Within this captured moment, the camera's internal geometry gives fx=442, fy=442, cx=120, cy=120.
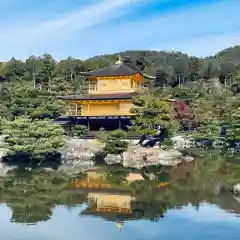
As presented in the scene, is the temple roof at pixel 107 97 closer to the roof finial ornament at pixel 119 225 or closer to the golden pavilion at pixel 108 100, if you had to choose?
the golden pavilion at pixel 108 100

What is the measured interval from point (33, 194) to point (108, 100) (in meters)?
15.3

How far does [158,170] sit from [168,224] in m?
10.1

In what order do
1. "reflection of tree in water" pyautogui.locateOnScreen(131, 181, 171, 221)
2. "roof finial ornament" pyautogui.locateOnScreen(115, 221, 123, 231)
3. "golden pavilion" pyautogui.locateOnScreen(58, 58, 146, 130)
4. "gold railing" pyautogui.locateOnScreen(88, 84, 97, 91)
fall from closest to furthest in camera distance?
1. "roof finial ornament" pyautogui.locateOnScreen(115, 221, 123, 231)
2. "reflection of tree in water" pyautogui.locateOnScreen(131, 181, 171, 221)
3. "golden pavilion" pyautogui.locateOnScreen(58, 58, 146, 130)
4. "gold railing" pyautogui.locateOnScreen(88, 84, 97, 91)

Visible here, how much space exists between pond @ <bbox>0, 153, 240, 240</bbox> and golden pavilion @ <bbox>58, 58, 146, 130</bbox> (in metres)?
9.31

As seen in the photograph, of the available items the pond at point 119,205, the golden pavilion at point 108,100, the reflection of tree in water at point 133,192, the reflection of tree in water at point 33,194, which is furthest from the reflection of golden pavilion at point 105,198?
the golden pavilion at point 108,100

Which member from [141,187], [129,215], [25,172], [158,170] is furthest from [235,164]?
[129,215]

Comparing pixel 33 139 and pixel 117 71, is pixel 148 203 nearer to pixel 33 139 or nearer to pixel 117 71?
pixel 33 139

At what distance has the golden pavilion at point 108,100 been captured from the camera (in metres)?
29.7

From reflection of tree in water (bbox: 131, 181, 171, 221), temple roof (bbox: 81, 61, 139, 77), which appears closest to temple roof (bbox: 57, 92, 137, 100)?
temple roof (bbox: 81, 61, 139, 77)

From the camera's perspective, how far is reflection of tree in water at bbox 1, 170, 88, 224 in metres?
12.5

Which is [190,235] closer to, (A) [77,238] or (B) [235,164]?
(A) [77,238]

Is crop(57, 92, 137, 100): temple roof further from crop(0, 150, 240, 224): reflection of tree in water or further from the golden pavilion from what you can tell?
crop(0, 150, 240, 224): reflection of tree in water

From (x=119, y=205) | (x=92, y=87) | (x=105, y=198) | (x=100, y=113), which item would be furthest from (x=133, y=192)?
→ (x=92, y=87)

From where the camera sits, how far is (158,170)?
69.1 ft
